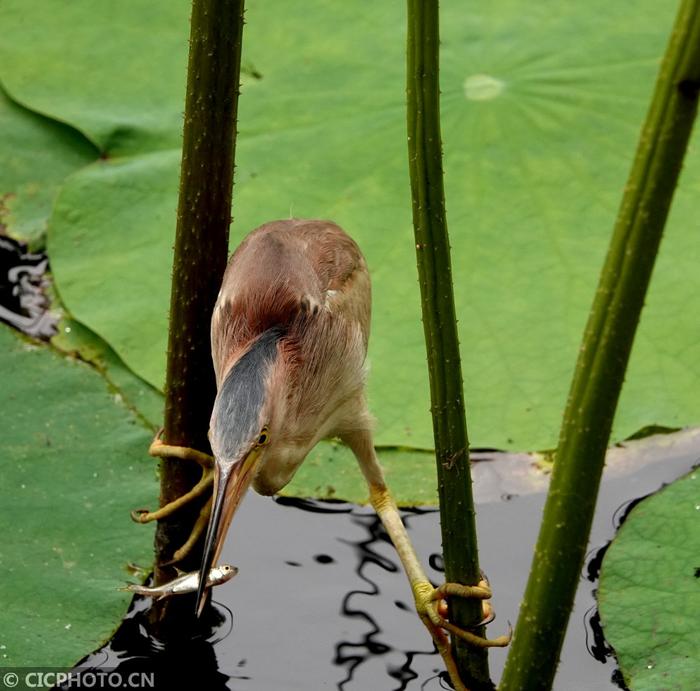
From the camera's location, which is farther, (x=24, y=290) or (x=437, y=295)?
(x=24, y=290)

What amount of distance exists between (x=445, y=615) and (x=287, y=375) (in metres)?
0.49

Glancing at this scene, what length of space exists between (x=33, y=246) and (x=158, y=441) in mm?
1227

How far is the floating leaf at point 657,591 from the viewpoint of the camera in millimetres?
1982

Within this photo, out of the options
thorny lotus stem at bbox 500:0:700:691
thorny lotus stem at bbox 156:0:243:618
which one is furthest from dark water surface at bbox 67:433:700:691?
thorny lotus stem at bbox 500:0:700:691

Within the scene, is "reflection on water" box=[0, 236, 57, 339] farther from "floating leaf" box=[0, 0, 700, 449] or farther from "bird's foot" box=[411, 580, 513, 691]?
"bird's foot" box=[411, 580, 513, 691]

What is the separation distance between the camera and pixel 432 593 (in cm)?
198

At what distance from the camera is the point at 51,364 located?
2.64 meters

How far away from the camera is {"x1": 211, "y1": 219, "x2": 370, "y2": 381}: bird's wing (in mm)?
1924

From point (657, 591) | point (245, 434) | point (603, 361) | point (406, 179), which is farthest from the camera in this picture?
point (406, 179)

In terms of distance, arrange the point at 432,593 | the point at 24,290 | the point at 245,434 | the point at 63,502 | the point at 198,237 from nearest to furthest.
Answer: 1. the point at 245,434
2. the point at 198,237
3. the point at 432,593
4. the point at 63,502
5. the point at 24,290

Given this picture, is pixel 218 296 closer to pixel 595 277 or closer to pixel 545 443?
pixel 545 443

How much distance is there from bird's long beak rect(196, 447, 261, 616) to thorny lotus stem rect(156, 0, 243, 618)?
0.24 metres

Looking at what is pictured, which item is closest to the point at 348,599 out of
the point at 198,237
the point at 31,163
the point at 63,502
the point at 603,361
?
the point at 63,502

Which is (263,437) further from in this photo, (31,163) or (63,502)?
(31,163)
